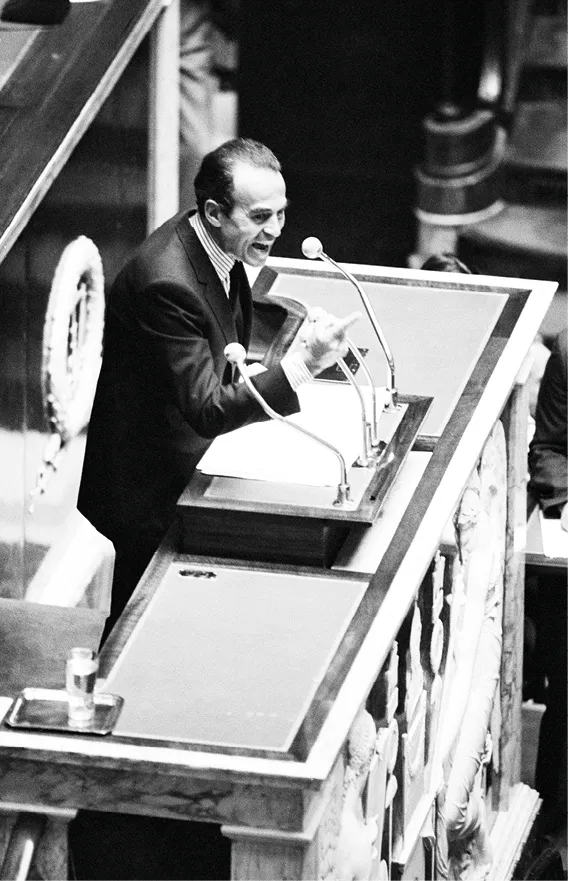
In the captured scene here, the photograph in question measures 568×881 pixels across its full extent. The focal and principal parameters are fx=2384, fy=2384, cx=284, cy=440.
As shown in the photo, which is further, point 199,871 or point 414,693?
point 414,693

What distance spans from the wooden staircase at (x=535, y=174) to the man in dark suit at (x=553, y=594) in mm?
3719

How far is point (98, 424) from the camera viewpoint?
518 cm

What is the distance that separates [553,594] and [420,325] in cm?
109

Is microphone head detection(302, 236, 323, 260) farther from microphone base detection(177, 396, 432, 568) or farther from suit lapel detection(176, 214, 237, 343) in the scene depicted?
microphone base detection(177, 396, 432, 568)

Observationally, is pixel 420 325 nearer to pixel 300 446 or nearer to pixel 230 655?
pixel 300 446

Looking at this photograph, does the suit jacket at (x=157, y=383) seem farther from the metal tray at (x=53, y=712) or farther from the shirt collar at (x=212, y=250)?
the metal tray at (x=53, y=712)

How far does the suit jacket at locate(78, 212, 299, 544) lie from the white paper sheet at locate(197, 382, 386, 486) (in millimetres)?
84

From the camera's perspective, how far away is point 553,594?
6.76 m

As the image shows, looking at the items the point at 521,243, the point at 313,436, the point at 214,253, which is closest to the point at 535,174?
the point at 521,243

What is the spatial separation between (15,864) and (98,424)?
4.12 feet

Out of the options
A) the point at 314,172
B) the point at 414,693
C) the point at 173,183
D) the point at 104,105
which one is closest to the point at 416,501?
the point at 414,693

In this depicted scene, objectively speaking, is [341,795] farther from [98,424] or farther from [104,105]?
[104,105]

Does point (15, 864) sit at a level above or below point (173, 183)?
above

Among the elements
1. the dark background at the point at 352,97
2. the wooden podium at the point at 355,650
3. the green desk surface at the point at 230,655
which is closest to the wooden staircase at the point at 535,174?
the dark background at the point at 352,97
